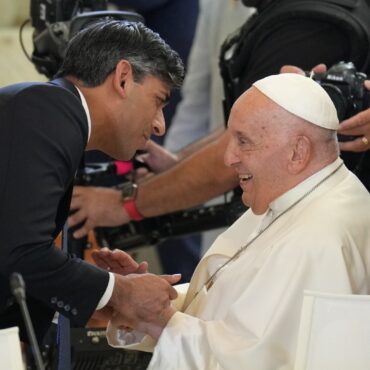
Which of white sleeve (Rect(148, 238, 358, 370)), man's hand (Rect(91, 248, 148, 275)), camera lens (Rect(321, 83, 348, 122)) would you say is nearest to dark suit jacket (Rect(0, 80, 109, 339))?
white sleeve (Rect(148, 238, 358, 370))

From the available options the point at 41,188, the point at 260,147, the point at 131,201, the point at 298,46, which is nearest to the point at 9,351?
the point at 41,188

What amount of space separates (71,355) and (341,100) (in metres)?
0.99

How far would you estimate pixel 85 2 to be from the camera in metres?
3.60

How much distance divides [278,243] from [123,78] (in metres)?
0.55

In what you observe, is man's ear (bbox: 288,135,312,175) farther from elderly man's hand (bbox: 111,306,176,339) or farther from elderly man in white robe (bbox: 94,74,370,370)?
elderly man's hand (bbox: 111,306,176,339)

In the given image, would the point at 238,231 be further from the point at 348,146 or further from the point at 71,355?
the point at 71,355

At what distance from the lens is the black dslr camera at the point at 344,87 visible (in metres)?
2.83

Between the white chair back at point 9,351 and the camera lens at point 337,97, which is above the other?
the camera lens at point 337,97

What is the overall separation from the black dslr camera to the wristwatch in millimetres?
1040

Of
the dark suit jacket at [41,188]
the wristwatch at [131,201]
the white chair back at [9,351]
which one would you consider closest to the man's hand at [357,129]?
the dark suit jacket at [41,188]

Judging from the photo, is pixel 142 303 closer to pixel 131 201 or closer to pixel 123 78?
pixel 123 78

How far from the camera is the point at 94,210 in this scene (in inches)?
143

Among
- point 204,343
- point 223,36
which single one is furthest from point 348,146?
point 223,36

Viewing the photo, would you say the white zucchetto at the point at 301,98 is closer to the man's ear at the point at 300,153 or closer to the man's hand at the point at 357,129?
the man's ear at the point at 300,153
